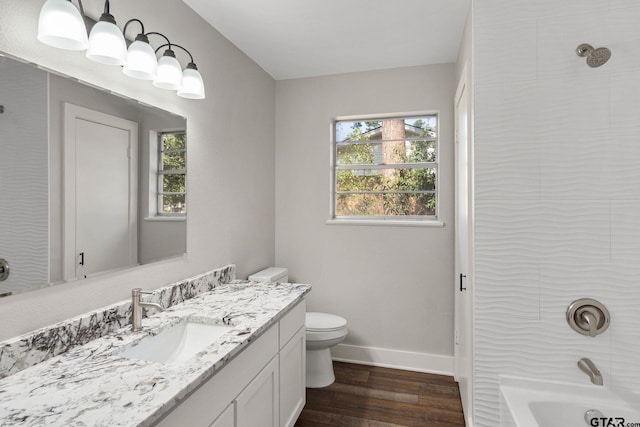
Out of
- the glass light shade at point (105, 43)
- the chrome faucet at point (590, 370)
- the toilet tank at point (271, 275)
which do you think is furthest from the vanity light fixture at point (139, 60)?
the chrome faucet at point (590, 370)

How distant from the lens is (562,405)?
133 cm

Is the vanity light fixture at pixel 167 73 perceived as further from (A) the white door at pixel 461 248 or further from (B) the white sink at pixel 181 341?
(A) the white door at pixel 461 248

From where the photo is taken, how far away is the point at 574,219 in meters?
1.37

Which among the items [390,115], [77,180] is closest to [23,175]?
[77,180]

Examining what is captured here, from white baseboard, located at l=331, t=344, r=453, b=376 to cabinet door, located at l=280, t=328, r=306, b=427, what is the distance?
3.09ft

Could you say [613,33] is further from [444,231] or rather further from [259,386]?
[259,386]

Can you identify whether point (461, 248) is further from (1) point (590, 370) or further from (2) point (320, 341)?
(2) point (320, 341)

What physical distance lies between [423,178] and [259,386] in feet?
7.01

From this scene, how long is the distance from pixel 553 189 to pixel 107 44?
187cm

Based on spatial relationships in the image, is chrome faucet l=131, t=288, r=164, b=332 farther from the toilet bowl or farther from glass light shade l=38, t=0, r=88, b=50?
the toilet bowl

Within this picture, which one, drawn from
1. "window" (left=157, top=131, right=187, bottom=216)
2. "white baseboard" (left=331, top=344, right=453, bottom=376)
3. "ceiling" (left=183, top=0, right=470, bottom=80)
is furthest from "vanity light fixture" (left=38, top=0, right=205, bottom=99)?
"white baseboard" (left=331, top=344, right=453, bottom=376)

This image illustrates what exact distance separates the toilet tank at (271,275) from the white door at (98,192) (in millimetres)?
1083

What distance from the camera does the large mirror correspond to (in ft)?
3.57

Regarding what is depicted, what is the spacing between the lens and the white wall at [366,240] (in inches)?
108
